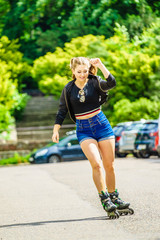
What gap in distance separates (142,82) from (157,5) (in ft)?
75.4

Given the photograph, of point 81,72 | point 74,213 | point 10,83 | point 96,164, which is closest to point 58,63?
point 10,83

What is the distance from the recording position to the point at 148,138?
2202 cm

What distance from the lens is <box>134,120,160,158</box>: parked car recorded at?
21781 mm

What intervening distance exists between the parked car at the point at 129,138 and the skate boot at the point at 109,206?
1640 cm

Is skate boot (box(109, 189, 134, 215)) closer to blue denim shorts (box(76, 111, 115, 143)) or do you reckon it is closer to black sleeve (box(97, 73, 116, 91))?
blue denim shorts (box(76, 111, 115, 143))

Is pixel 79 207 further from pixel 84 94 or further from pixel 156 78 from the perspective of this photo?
pixel 156 78

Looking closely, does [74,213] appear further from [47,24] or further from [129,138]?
[47,24]

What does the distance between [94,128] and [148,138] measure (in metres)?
15.6

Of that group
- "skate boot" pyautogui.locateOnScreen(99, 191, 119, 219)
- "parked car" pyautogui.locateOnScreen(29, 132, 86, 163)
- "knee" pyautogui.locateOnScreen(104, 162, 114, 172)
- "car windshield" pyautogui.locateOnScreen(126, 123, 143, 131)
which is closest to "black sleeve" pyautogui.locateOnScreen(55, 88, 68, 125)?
"knee" pyautogui.locateOnScreen(104, 162, 114, 172)

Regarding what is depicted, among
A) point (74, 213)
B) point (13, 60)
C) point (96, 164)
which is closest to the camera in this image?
point (96, 164)

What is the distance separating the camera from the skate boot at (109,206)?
639cm

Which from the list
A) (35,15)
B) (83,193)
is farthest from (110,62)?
(83,193)

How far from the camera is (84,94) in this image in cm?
662

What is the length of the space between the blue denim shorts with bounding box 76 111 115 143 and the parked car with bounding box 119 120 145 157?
16.2 metres
